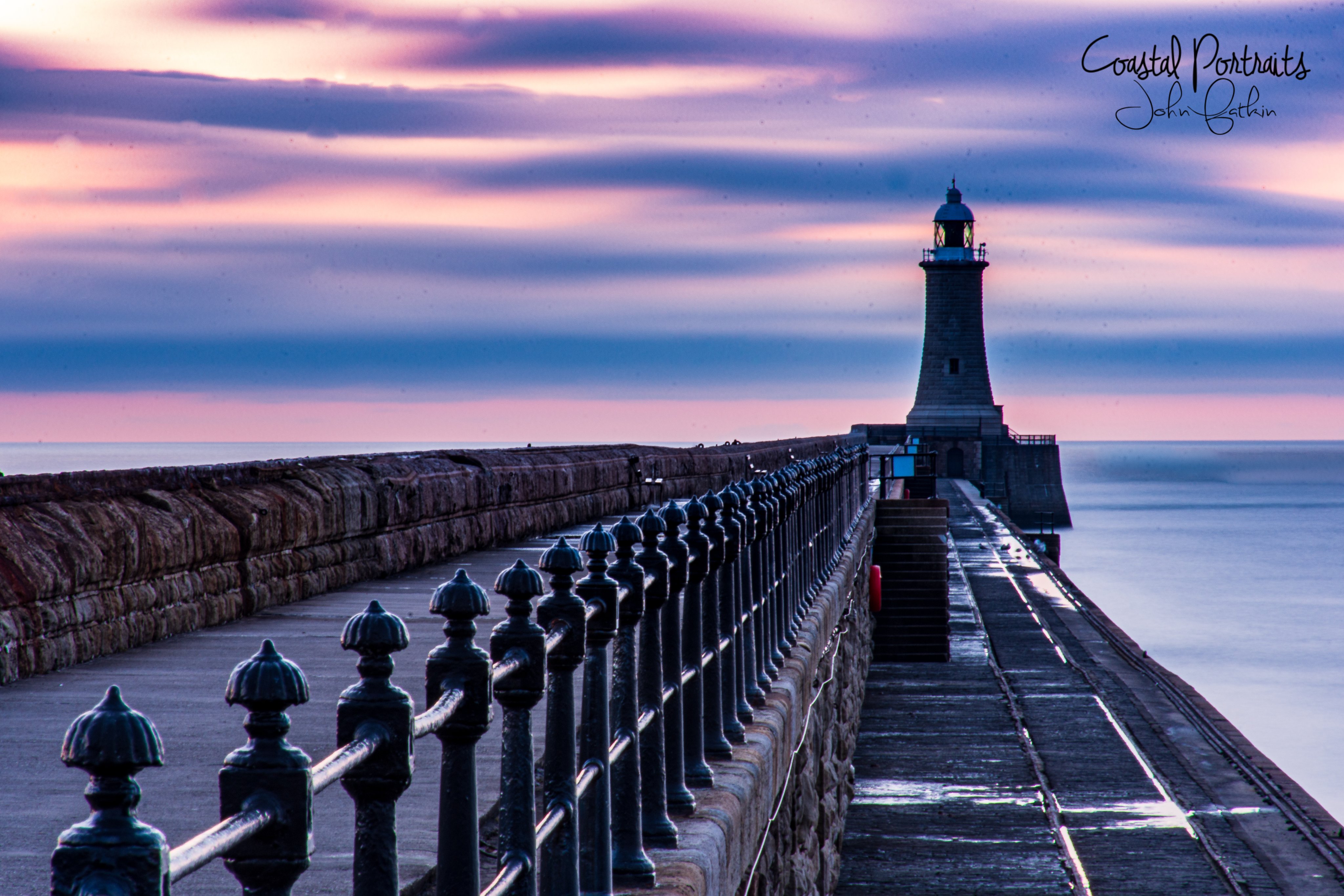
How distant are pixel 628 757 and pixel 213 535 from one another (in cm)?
467

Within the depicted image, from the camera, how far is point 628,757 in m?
4.34

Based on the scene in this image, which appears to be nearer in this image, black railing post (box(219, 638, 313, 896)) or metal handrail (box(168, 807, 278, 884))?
metal handrail (box(168, 807, 278, 884))

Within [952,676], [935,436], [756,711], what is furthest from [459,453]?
[935,436]

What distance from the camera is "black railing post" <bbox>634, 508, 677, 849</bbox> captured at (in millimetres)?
4734

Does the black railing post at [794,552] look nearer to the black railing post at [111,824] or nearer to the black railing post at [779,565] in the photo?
the black railing post at [779,565]

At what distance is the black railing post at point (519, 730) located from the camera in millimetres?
3049

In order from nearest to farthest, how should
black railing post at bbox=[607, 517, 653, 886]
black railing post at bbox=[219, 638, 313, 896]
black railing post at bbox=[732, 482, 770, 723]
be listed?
black railing post at bbox=[219, 638, 313, 896] → black railing post at bbox=[607, 517, 653, 886] → black railing post at bbox=[732, 482, 770, 723]

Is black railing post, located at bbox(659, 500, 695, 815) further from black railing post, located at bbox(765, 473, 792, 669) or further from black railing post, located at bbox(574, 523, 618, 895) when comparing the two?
black railing post, located at bbox(765, 473, 792, 669)

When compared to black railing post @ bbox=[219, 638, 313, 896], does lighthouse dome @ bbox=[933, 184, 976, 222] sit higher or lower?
higher

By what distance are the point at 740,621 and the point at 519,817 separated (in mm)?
3875

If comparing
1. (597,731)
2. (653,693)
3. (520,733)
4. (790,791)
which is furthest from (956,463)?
(520,733)

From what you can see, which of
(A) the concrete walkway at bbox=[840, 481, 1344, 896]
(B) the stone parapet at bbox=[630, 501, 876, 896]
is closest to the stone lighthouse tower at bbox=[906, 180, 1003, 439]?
(A) the concrete walkway at bbox=[840, 481, 1344, 896]

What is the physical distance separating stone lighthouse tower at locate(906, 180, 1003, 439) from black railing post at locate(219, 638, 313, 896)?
97917mm

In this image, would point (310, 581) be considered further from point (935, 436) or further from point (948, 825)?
point (935, 436)
